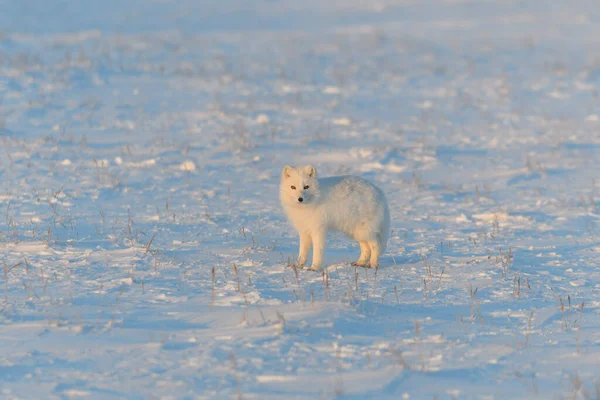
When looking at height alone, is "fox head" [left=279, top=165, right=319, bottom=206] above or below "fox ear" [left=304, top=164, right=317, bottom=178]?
below

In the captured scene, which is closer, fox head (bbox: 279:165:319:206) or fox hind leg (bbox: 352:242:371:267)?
fox head (bbox: 279:165:319:206)

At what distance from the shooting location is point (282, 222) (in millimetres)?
8812

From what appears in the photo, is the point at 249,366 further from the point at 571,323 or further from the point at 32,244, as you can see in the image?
the point at 32,244

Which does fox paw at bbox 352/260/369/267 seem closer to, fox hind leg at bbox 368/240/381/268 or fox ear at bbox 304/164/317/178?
fox hind leg at bbox 368/240/381/268

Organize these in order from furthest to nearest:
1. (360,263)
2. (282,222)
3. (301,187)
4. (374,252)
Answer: (282,222) < (360,263) < (374,252) < (301,187)

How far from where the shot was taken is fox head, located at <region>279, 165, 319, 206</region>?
21.9ft

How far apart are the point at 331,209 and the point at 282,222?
6.87ft

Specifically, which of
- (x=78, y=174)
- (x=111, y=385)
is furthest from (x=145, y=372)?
(x=78, y=174)

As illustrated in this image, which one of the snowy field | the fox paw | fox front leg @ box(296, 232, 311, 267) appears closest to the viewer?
the snowy field

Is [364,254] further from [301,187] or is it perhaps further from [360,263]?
[301,187]

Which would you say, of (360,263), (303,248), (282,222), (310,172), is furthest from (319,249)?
(282,222)

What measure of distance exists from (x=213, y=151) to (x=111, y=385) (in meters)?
8.04

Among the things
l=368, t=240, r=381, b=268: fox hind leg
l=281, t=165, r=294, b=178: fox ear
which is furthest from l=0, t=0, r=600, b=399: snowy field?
l=281, t=165, r=294, b=178: fox ear

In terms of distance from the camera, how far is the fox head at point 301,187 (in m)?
6.68
